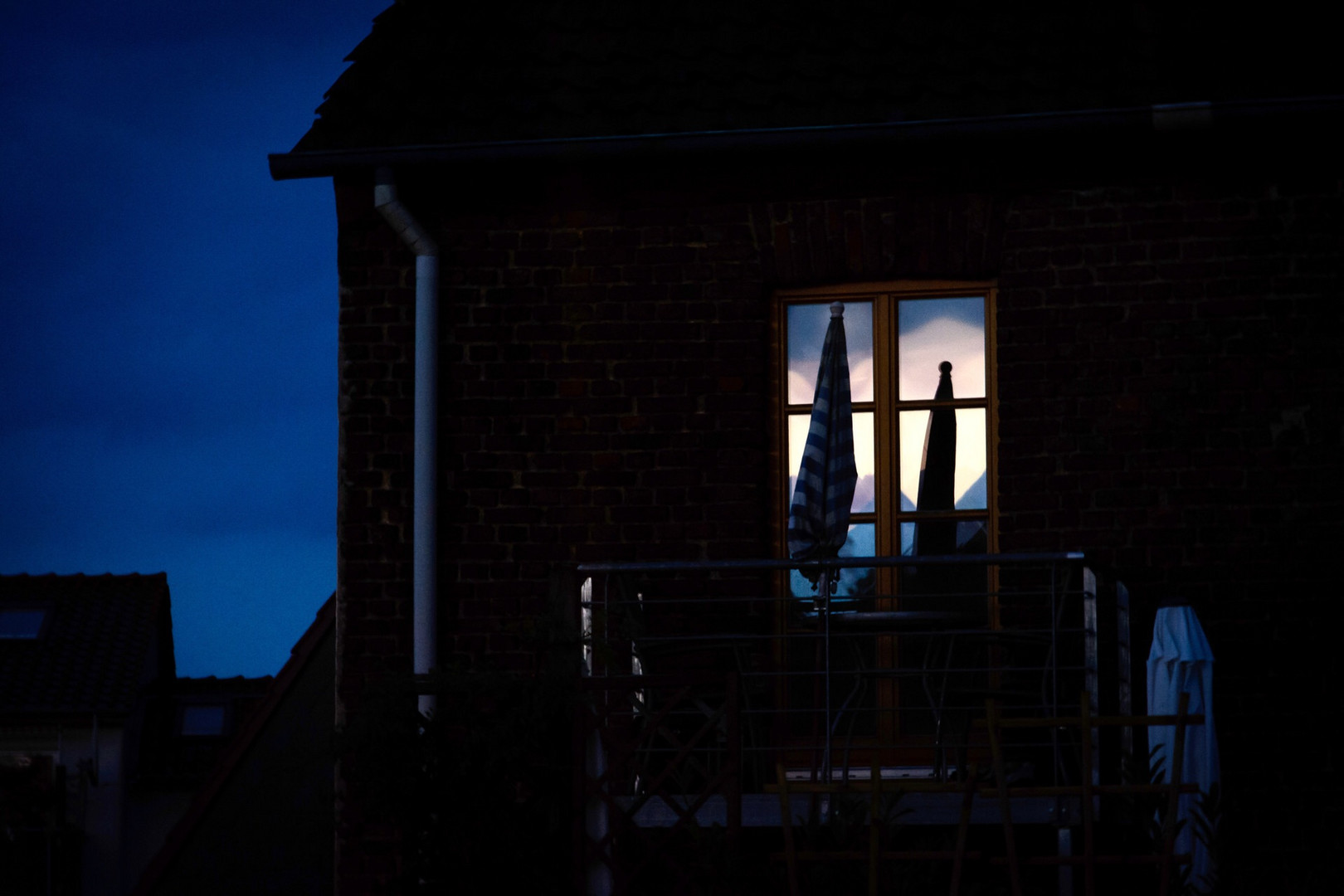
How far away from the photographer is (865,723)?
8.15m

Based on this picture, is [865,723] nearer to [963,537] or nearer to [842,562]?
[963,537]

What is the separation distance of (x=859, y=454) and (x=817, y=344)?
1.95 ft

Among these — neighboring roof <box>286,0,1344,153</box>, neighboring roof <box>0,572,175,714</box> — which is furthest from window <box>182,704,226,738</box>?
neighboring roof <box>286,0,1344,153</box>

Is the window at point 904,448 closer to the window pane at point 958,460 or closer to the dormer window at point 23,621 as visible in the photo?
the window pane at point 958,460

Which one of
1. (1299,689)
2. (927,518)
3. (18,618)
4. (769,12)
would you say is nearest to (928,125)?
(769,12)

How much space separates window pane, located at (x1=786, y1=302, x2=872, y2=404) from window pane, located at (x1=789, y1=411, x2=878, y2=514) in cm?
10

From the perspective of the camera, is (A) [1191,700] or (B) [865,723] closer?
(A) [1191,700]

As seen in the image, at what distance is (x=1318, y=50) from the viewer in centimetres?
806

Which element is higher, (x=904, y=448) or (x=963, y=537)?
(x=904, y=448)

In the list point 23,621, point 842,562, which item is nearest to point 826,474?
point 842,562

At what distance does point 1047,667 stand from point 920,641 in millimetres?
1057

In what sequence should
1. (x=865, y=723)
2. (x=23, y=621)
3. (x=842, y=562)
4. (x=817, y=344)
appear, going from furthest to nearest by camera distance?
(x=23, y=621) < (x=817, y=344) < (x=865, y=723) < (x=842, y=562)

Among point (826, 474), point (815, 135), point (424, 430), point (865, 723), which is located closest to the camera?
point (826, 474)

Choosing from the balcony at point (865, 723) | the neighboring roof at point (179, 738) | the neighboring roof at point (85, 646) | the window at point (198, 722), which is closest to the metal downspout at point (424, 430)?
the balcony at point (865, 723)
